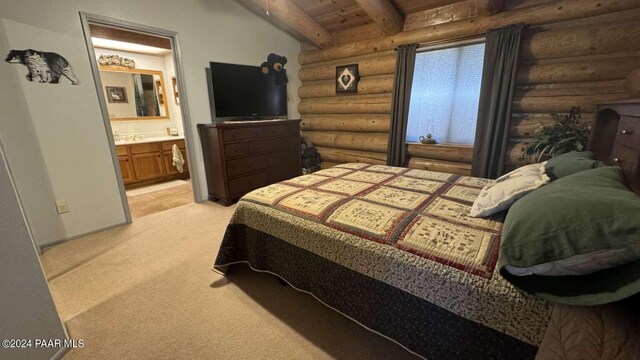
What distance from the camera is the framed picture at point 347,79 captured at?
3.87 meters

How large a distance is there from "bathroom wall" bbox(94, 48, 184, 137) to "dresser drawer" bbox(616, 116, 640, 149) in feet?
18.9

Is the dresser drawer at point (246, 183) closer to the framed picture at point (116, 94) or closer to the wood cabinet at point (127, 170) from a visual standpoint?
the wood cabinet at point (127, 170)

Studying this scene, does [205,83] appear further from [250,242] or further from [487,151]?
[487,151]

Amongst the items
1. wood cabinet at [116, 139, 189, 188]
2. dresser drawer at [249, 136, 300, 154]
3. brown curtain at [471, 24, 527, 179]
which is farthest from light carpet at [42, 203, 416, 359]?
brown curtain at [471, 24, 527, 179]

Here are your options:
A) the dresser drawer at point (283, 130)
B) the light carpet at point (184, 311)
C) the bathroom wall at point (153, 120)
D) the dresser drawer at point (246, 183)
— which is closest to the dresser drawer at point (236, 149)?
the dresser drawer at point (246, 183)

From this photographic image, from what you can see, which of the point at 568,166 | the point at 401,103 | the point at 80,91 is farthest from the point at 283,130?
the point at 568,166

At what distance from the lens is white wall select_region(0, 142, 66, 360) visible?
109cm

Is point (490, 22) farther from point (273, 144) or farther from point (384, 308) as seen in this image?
point (384, 308)

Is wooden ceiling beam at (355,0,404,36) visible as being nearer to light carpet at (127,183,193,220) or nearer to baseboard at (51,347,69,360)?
light carpet at (127,183,193,220)

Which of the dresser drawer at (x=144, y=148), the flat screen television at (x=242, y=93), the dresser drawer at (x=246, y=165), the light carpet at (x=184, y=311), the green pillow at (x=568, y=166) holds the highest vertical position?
the flat screen television at (x=242, y=93)

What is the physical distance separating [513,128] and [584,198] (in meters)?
2.42

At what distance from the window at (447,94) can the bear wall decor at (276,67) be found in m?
1.97

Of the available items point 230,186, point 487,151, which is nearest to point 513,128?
point 487,151

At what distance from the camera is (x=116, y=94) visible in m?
4.43
